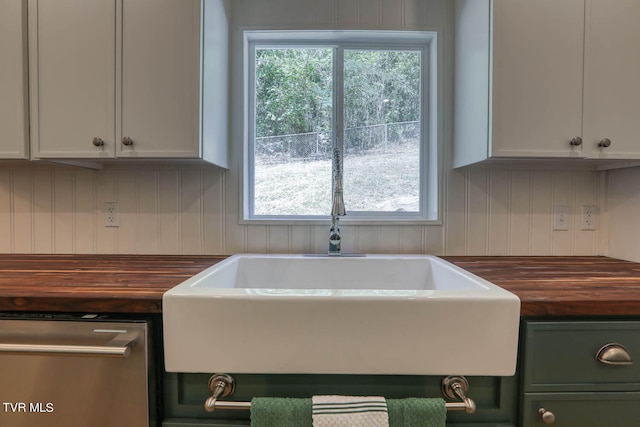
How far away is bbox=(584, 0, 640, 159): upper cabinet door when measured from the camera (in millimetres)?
1203

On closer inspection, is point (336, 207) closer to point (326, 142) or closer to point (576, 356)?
point (326, 142)

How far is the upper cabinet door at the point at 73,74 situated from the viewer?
3.97 feet

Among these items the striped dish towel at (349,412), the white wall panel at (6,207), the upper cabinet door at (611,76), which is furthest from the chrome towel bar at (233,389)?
the white wall panel at (6,207)

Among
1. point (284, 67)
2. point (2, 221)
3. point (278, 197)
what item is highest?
point (284, 67)

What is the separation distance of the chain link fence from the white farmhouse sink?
37.7 inches

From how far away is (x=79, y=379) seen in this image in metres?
0.79

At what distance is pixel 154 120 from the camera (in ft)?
4.00

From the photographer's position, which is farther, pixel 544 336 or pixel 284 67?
pixel 284 67

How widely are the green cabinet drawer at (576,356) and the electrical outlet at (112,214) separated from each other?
1.62m

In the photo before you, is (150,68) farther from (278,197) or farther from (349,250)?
(349,250)

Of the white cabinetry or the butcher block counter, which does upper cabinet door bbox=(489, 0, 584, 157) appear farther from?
the butcher block counter

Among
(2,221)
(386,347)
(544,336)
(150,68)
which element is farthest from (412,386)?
Answer: (2,221)

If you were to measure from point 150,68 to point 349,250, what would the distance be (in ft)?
3.53

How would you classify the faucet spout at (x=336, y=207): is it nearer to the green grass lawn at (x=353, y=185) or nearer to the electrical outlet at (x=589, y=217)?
the green grass lawn at (x=353, y=185)
